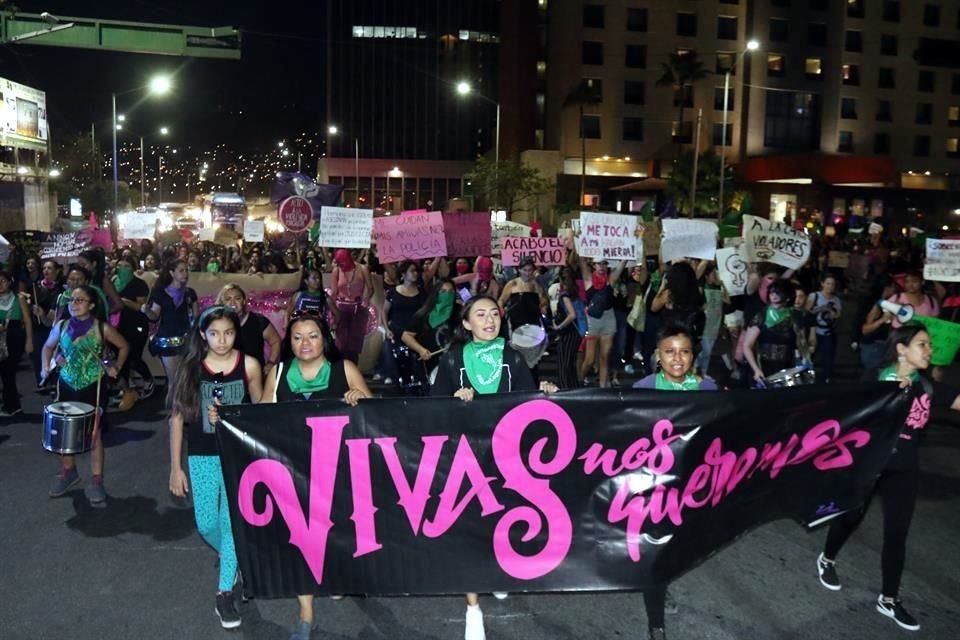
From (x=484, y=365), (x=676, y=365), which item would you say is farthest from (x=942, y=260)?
(x=484, y=365)

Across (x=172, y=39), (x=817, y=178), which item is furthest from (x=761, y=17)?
(x=172, y=39)

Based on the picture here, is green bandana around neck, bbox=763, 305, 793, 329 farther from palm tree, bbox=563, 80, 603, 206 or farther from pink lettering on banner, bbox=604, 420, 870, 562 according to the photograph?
palm tree, bbox=563, 80, 603, 206

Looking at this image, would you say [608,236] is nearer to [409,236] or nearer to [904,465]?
[409,236]

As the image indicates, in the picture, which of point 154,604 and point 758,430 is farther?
point 154,604

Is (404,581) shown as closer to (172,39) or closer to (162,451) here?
(162,451)

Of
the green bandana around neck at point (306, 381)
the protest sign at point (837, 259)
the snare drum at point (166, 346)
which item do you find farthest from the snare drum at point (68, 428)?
the protest sign at point (837, 259)

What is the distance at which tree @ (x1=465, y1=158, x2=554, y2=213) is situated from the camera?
175ft

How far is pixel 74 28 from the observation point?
618 inches

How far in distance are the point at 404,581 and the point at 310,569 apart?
44cm

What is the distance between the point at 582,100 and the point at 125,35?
42197 mm

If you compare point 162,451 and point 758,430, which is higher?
point 758,430

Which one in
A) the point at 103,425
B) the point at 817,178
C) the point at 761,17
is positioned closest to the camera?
the point at 103,425

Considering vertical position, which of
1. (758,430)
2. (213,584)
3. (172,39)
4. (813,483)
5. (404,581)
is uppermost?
(172,39)

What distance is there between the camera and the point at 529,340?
8797mm
